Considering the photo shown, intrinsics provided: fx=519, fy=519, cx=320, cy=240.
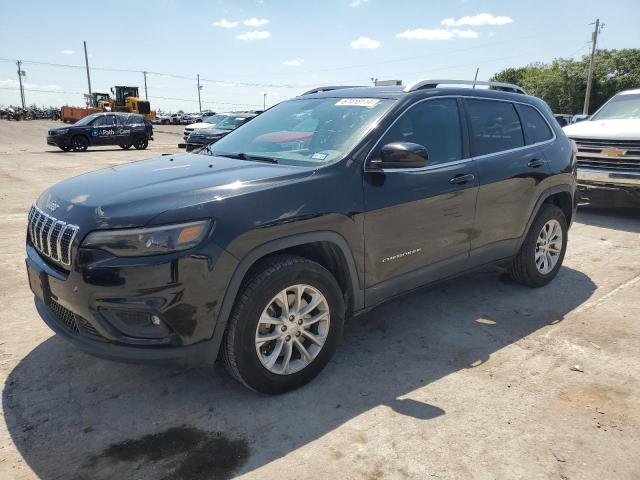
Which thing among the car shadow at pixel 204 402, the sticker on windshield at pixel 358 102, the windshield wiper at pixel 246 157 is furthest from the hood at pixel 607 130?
the windshield wiper at pixel 246 157

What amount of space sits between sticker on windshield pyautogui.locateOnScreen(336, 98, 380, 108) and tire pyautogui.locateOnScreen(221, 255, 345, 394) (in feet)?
4.31

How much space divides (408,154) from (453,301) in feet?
6.35

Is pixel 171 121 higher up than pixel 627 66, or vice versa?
pixel 627 66

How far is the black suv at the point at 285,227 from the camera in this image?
2559mm

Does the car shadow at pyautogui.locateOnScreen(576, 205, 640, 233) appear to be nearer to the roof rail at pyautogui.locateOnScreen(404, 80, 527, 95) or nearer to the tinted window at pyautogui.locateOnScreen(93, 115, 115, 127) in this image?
the roof rail at pyautogui.locateOnScreen(404, 80, 527, 95)

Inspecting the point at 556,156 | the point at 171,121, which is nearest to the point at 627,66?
the point at 171,121

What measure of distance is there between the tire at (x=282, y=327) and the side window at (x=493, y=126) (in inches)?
71.6

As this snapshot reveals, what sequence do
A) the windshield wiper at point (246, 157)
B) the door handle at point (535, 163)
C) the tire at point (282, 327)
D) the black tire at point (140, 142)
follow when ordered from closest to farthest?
the tire at point (282, 327), the windshield wiper at point (246, 157), the door handle at point (535, 163), the black tire at point (140, 142)

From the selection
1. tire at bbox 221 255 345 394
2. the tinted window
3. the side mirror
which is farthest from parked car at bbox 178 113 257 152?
tire at bbox 221 255 345 394

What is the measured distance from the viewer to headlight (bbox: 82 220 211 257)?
8.21 feet

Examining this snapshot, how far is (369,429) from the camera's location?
274 cm

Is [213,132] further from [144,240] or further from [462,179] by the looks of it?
[144,240]

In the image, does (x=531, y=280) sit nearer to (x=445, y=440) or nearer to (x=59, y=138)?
(x=445, y=440)

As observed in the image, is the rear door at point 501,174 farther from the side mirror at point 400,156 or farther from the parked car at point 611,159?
the parked car at point 611,159
